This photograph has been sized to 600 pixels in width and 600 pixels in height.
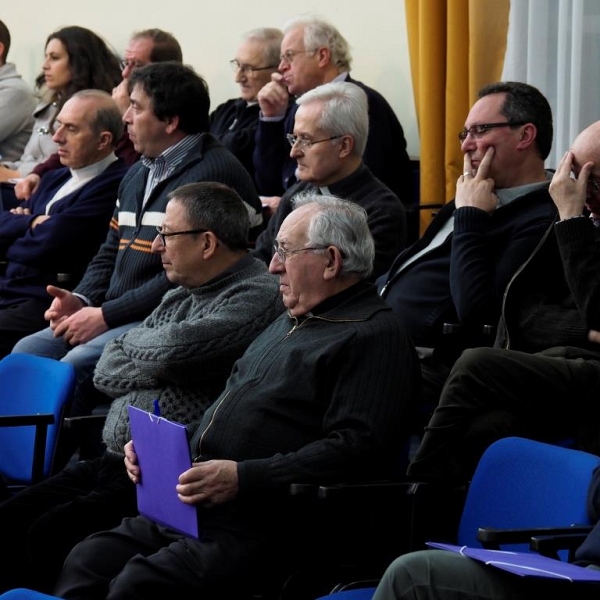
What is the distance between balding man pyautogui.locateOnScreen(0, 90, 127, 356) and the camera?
5.07 m

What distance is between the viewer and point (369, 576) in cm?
293

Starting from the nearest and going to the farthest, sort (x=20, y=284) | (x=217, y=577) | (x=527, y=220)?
(x=217, y=577) → (x=527, y=220) → (x=20, y=284)

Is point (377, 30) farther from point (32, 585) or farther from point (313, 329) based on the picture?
point (32, 585)

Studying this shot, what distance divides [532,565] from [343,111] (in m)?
2.30

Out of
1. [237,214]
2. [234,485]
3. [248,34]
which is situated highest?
[248,34]

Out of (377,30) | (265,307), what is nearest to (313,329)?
(265,307)

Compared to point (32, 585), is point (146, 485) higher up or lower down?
higher up

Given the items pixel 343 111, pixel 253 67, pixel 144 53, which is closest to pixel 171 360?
pixel 343 111

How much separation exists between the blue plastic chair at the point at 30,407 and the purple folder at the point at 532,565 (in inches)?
65.8

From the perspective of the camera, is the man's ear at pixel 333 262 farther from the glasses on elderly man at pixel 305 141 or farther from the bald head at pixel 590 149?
the glasses on elderly man at pixel 305 141

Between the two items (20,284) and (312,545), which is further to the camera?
(20,284)

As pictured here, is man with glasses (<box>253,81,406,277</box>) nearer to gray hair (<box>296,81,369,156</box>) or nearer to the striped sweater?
gray hair (<box>296,81,369,156</box>)

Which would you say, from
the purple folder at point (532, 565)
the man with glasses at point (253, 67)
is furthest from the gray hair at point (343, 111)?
the purple folder at point (532, 565)

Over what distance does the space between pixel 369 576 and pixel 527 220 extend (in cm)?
123
